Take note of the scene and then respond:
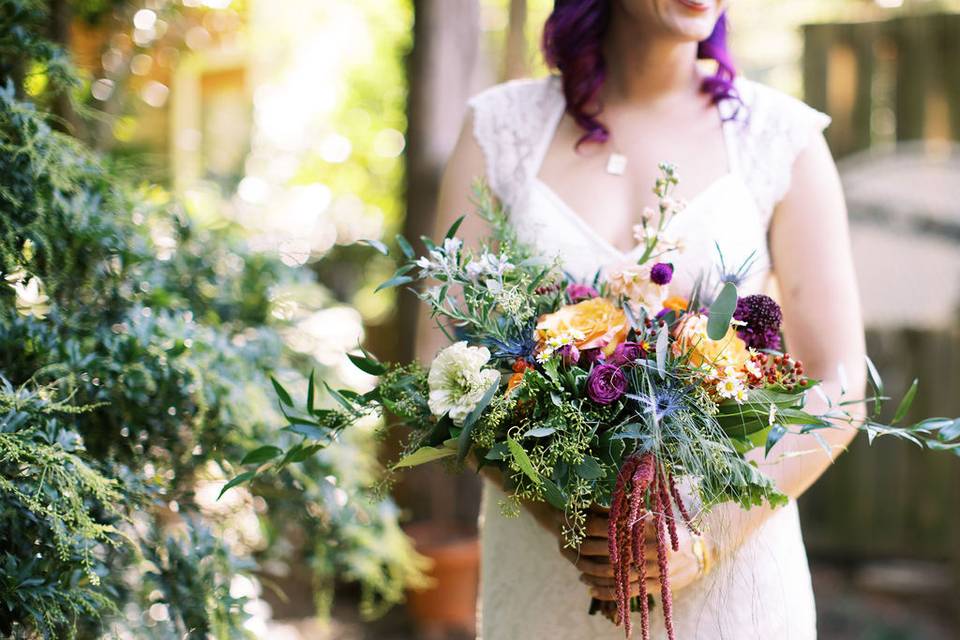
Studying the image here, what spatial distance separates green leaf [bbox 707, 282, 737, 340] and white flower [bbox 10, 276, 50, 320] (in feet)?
3.98

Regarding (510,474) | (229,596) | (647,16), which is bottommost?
(229,596)

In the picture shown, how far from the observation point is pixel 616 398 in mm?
1452

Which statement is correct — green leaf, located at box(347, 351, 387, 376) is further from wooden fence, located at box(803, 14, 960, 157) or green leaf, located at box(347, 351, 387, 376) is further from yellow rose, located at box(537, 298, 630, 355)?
wooden fence, located at box(803, 14, 960, 157)

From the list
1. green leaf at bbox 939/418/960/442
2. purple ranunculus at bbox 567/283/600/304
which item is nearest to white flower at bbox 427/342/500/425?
purple ranunculus at bbox 567/283/600/304

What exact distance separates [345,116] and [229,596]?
25.3ft

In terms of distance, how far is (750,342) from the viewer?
1582mm

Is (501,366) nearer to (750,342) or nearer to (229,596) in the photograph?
(750,342)

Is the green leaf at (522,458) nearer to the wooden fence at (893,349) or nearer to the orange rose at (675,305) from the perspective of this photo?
the orange rose at (675,305)

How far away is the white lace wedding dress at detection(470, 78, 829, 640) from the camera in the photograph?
1.82m

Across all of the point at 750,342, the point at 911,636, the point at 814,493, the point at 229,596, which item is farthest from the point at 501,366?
the point at 814,493

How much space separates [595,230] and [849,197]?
13.6ft

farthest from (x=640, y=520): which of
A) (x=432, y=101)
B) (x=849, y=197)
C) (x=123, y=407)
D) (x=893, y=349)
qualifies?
(x=893, y=349)

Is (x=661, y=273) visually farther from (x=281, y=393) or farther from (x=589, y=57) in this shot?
(x=589, y=57)

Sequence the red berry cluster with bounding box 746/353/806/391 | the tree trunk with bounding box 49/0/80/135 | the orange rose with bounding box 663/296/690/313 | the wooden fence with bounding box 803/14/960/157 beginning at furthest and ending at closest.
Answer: the wooden fence with bounding box 803/14/960/157 → the tree trunk with bounding box 49/0/80/135 → the orange rose with bounding box 663/296/690/313 → the red berry cluster with bounding box 746/353/806/391
